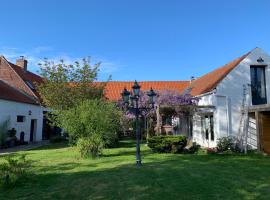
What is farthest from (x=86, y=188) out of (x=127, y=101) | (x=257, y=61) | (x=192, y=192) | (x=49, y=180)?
(x=257, y=61)

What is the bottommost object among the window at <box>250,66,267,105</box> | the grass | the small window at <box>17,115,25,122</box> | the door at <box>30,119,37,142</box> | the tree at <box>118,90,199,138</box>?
the grass

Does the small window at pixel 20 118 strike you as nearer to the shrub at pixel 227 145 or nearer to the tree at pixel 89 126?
the tree at pixel 89 126

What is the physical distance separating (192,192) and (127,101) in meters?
6.16

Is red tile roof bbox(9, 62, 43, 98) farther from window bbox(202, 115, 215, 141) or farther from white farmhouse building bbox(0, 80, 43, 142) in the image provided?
window bbox(202, 115, 215, 141)

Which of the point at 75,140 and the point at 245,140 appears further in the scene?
the point at 245,140

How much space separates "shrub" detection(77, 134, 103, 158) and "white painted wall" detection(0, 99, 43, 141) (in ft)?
35.4

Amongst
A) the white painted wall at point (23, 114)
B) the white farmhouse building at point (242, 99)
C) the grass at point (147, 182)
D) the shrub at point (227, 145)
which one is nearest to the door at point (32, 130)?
the white painted wall at point (23, 114)

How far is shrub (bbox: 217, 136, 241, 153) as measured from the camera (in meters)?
17.7

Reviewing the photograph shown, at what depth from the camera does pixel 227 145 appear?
17703 millimetres

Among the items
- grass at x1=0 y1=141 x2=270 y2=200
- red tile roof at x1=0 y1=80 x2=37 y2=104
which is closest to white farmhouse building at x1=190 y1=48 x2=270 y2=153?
grass at x1=0 y1=141 x2=270 y2=200

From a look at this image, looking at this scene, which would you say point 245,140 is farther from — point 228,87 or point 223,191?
point 223,191

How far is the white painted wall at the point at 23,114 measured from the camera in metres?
23.7

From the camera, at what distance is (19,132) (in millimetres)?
26375

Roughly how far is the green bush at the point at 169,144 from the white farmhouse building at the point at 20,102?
12.8 meters
